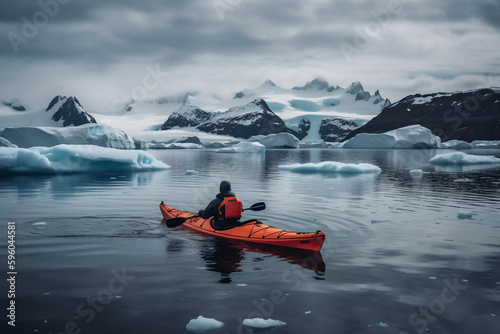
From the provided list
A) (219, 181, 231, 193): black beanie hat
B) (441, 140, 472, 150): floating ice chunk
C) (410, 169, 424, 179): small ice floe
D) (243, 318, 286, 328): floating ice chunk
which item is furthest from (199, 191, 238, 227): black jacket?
(441, 140, 472, 150): floating ice chunk

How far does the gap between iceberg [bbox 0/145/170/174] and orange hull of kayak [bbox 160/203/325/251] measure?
18.9 m

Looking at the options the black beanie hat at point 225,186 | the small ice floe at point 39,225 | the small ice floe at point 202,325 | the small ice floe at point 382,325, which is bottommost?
the small ice floe at point 39,225

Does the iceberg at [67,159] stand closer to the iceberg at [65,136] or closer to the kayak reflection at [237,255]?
the kayak reflection at [237,255]

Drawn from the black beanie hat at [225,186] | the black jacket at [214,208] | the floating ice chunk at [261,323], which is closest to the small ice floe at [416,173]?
the black jacket at [214,208]

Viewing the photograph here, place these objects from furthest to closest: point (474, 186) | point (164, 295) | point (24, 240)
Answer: point (474, 186) → point (24, 240) → point (164, 295)

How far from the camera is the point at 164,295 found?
285 inches

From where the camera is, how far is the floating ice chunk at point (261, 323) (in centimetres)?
610

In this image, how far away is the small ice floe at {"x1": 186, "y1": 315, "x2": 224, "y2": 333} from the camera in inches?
234

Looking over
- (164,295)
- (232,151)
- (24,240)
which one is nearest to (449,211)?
(164,295)

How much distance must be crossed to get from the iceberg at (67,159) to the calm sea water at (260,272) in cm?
1145

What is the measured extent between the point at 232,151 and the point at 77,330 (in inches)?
3345

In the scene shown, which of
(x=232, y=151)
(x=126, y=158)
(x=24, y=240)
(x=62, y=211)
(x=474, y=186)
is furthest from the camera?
(x=232, y=151)

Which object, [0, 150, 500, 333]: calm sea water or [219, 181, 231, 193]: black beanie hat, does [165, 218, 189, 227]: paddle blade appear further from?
[219, 181, 231, 193]: black beanie hat

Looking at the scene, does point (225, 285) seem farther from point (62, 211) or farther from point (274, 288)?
point (62, 211)
